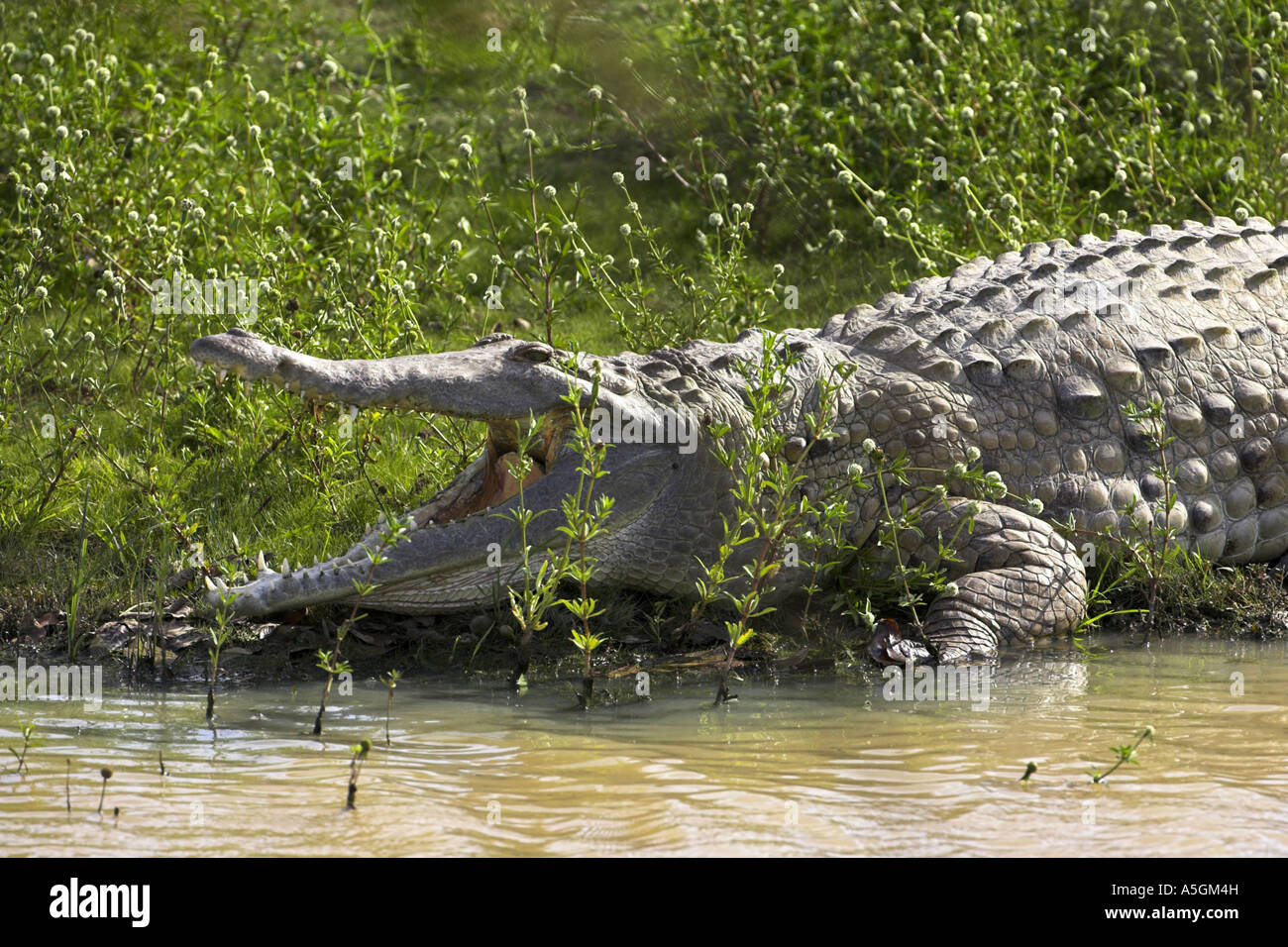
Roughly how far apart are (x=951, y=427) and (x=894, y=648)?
0.93 metres

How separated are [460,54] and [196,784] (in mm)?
1955

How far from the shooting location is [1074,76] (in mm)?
7852

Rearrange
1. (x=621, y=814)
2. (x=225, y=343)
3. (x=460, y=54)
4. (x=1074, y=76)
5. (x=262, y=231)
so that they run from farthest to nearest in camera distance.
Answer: (x=1074, y=76)
(x=262, y=231)
(x=225, y=343)
(x=621, y=814)
(x=460, y=54)

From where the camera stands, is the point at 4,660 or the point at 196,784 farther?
the point at 4,660

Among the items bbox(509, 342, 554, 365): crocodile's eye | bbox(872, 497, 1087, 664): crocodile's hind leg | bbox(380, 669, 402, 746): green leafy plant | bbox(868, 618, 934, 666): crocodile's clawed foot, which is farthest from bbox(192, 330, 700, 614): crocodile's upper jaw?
bbox(872, 497, 1087, 664): crocodile's hind leg

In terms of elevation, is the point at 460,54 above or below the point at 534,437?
above

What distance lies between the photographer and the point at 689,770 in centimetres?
381

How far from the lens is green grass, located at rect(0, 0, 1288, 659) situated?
5926mm

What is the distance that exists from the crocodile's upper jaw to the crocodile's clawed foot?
3.04 ft

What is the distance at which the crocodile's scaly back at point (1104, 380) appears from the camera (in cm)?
552

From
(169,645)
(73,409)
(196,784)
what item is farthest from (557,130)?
(196,784)

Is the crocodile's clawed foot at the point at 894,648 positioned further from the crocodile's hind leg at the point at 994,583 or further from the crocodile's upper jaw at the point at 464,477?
the crocodile's upper jaw at the point at 464,477

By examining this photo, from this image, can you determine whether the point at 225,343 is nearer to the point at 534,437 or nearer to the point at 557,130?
the point at 534,437

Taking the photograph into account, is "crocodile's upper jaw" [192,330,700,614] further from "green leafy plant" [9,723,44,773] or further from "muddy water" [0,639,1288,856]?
"green leafy plant" [9,723,44,773]
